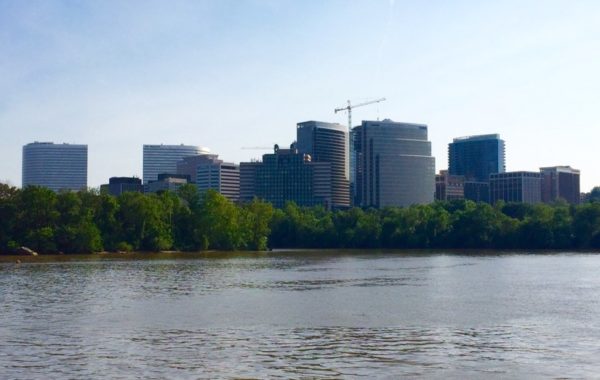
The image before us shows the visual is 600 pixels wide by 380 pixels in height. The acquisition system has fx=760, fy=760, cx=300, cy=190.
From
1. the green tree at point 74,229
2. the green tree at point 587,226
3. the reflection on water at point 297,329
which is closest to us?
the reflection on water at point 297,329

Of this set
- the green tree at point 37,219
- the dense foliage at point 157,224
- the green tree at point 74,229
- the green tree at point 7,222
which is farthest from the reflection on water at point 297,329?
the dense foliage at point 157,224

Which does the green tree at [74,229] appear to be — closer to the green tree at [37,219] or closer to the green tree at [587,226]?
the green tree at [37,219]

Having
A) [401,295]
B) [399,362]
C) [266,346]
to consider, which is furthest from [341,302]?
[399,362]

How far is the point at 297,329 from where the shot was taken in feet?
135

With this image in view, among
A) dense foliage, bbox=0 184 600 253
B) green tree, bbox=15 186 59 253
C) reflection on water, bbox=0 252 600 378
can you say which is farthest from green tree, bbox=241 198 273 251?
reflection on water, bbox=0 252 600 378

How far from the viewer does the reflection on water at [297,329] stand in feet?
99.5

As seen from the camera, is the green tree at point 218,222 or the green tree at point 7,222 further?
the green tree at point 218,222

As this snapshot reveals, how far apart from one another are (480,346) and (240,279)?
4762 cm

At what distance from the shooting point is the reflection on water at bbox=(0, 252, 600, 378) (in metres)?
30.3

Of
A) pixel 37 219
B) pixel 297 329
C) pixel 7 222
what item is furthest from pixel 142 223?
pixel 297 329

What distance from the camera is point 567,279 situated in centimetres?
8006

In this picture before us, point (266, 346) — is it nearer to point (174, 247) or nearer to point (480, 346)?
point (480, 346)

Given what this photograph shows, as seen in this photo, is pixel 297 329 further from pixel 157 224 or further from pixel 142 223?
pixel 157 224

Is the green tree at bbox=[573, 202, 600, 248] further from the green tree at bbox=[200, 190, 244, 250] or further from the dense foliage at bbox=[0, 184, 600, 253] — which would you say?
the green tree at bbox=[200, 190, 244, 250]
